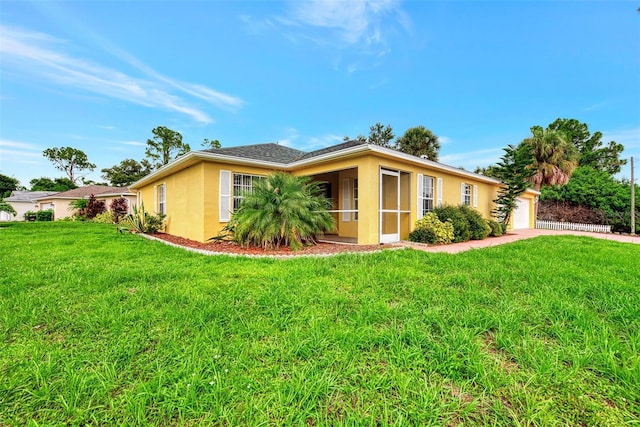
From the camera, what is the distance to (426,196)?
10.4 metres

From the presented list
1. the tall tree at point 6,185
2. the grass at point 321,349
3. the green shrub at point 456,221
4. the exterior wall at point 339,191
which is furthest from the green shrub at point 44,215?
the green shrub at point 456,221

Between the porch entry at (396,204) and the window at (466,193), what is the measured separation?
176 inches

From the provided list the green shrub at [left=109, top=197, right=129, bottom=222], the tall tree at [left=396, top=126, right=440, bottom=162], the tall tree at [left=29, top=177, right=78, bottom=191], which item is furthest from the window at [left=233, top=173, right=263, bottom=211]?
the tall tree at [left=29, top=177, right=78, bottom=191]

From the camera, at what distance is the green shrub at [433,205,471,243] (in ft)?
32.2

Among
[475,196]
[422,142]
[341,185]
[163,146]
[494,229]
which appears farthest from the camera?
[163,146]

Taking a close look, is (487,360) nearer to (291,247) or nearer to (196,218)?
(291,247)

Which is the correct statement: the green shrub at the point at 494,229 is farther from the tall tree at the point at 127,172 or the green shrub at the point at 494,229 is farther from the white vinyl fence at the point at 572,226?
the tall tree at the point at 127,172

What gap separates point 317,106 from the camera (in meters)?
16.4

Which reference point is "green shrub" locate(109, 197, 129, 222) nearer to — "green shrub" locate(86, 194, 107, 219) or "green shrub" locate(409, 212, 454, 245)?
"green shrub" locate(86, 194, 107, 219)

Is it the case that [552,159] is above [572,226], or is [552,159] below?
above

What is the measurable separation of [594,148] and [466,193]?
28423 millimetres

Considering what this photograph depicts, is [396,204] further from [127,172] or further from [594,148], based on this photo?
[127,172]

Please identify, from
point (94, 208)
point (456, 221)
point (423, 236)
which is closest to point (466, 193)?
point (456, 221)

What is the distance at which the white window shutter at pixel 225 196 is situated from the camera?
29.8 ft
